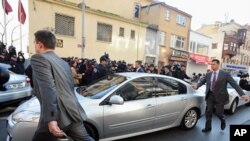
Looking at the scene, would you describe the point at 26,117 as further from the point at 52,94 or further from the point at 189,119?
the point at 189,119

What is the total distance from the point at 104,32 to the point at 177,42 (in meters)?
10.7

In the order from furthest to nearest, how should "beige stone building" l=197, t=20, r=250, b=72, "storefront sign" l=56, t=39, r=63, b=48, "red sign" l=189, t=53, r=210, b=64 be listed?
"beige stone building" l=197, t=20, r=250, b=72 < "red sign" l=189, t=53, r=210, b=64 < "storefront sign" l=56, t=39, r=63, b=48

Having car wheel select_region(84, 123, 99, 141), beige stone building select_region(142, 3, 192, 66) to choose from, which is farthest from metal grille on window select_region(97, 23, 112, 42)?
car wheel select_region(84, 123, 99, 141)

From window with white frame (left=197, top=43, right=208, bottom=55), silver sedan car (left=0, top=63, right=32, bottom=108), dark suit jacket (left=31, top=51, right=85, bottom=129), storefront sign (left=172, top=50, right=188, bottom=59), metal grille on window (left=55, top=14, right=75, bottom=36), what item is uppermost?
metal grille on window (left=55, top=14, right=75, bottom=36)

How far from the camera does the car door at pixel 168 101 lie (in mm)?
4461

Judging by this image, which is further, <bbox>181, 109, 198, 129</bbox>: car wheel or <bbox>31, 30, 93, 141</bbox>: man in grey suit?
<bbox>181, 109, 198, 129</bbox>: car wheel

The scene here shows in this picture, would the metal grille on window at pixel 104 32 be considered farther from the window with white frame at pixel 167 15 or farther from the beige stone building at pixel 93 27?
the window with white frame at pixel 167 15

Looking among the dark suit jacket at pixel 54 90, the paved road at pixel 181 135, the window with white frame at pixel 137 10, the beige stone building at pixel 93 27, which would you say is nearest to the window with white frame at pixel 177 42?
the window with white frame at pixel 137 10

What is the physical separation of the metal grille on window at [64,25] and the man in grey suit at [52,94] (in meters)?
13.1

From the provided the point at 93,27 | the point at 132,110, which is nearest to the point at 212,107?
the point at 132,110

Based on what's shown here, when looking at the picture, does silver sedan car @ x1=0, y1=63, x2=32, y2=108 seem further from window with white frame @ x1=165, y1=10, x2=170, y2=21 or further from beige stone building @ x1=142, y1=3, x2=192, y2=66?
window with white frame @ x1=165, y1=10, x2=170, y2=21

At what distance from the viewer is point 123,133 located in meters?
3.97

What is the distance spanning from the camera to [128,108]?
3.93m

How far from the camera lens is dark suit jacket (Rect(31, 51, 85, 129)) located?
1.86 m
